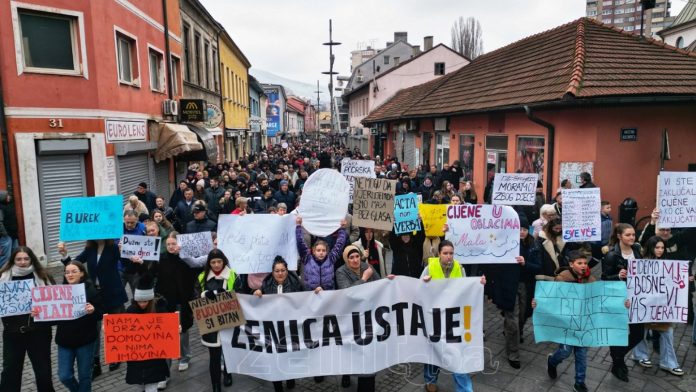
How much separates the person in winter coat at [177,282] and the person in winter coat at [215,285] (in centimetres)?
60

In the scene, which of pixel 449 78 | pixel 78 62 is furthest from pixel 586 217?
pixel 449 78

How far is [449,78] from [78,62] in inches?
641

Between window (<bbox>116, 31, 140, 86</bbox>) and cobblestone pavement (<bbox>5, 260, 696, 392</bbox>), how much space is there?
9.11 metres

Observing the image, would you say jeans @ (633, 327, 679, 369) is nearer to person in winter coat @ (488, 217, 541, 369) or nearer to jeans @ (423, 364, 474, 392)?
person in winter coat @ (488, 217, 541, 369)

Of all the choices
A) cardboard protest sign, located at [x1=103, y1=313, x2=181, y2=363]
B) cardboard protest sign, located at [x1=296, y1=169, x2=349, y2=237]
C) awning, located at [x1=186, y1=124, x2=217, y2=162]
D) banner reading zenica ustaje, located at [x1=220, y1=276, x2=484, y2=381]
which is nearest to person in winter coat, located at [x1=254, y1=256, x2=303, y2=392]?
banner reading zenica ustaje, located at [x1=220, y1=276, x2=484, y2=381]

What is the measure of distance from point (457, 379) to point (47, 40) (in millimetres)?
11005

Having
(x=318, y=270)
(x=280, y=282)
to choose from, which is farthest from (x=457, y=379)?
(x=280, y=282)

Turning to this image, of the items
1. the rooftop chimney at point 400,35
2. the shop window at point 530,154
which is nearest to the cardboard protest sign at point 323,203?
the shop window at point 530,154

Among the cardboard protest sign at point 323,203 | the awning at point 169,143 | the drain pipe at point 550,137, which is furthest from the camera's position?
the awning at point 169,143

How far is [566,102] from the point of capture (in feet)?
35.9

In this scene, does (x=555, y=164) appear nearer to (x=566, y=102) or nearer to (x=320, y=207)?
(x=566, y=102)

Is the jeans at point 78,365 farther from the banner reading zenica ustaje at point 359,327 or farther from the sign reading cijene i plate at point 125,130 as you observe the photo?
the sign reading cijene i plate at point 125,130

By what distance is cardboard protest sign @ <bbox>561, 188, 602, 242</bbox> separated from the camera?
22.1 feet

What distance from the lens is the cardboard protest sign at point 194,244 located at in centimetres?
601
